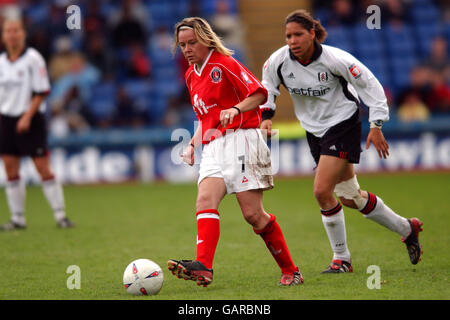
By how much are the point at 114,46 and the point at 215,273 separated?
1383cm

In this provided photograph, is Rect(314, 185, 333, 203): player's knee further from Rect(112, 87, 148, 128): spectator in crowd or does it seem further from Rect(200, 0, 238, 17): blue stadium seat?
Rect(200, 0, 238, 17): blue stadium seat

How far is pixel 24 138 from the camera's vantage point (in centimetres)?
946

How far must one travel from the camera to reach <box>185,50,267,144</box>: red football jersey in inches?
217

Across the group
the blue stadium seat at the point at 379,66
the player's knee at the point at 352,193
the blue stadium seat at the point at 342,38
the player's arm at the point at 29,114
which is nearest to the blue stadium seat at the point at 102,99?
the blue stadium seat at the point at 342,38

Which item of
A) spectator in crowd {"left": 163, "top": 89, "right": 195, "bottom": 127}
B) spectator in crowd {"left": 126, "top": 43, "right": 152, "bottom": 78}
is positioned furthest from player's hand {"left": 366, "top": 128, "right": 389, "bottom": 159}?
spectator in crowd {"left": 126, "top": 43, "right": 152, "bottom": 78}

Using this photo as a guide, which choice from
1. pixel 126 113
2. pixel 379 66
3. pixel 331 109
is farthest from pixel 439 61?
pixel 331 109

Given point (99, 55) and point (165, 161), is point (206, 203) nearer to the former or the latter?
point (165, 161)

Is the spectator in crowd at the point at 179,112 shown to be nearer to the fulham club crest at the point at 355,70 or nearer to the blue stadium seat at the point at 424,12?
the blue stadium seat at the point at 424,12

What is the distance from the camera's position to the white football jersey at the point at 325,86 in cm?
601

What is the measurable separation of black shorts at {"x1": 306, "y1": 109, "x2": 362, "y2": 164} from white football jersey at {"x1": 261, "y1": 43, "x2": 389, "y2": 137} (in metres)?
0.05

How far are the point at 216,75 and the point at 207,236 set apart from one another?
1207 mm

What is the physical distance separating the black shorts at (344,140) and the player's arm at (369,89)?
0.18m
